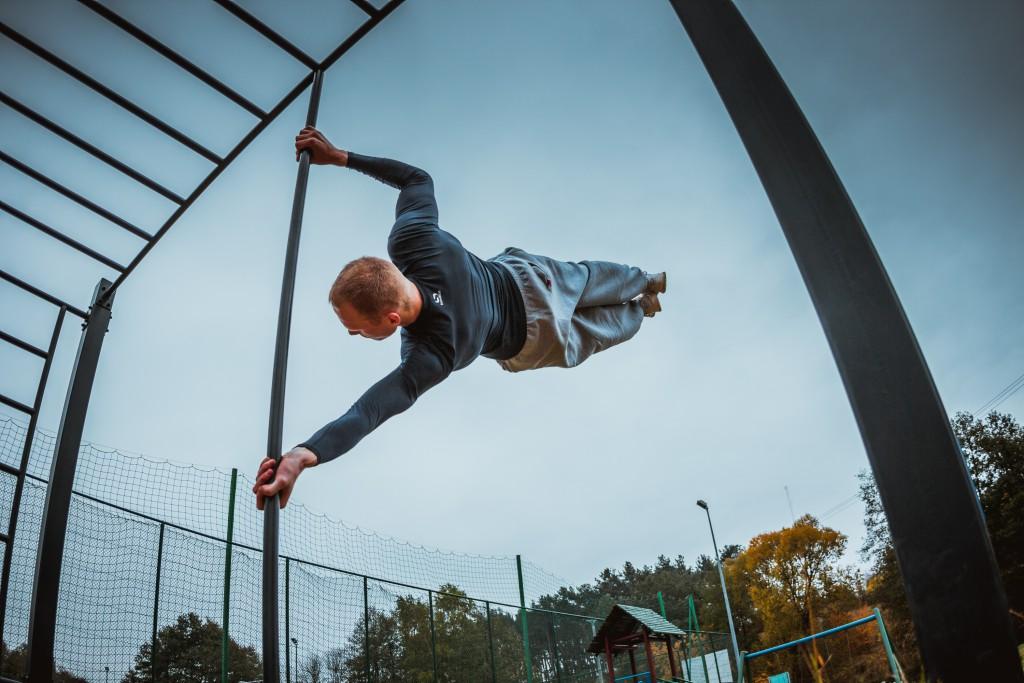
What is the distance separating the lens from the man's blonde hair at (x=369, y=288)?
217 centimetres

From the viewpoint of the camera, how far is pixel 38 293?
12.1 feet

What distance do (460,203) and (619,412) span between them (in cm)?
1004

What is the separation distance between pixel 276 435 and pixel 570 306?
1.80 m

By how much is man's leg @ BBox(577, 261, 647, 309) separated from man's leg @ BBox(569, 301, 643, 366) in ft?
0.15

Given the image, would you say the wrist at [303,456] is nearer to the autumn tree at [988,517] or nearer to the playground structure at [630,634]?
the playground structure at [630,634]

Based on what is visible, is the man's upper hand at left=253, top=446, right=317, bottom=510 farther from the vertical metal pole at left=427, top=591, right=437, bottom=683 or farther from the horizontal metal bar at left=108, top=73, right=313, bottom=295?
the vertical metal pole at left=427, top=591, right=437, bottom=683

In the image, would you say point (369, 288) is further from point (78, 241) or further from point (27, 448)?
point (27, 448)

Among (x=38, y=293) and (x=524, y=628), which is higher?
(x=38, y=293)

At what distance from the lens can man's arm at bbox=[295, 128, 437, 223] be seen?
247cm

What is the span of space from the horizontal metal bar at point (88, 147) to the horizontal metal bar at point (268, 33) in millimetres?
1047

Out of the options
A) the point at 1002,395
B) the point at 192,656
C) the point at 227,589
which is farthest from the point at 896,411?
the point at 1002,395

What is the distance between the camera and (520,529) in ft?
74.4

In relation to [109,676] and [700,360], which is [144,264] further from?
[700,360]

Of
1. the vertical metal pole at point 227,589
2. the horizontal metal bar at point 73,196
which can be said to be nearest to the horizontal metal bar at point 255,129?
the horizontal metal bar at point 73,196
